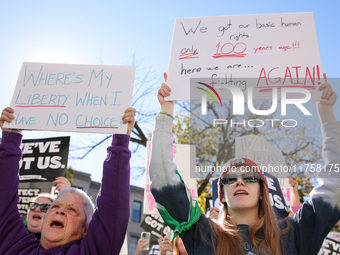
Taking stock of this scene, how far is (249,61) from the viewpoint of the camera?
2701 millimetres

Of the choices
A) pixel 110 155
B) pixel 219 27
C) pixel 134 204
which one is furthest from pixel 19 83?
pixel 134 204

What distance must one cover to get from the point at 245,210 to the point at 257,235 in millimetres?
162

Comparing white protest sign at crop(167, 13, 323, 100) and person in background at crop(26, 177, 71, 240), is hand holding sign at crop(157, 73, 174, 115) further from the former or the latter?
person in background at crop(26, 177, 71, 240)

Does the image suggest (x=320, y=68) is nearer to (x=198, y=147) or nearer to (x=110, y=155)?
(x=110, y=155)

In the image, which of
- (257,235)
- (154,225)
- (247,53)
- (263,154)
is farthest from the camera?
(154,225)

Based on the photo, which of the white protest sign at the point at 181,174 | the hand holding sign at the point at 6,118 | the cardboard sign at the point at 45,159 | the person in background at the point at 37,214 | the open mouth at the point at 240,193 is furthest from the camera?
the white protest sign at the point at 181,174

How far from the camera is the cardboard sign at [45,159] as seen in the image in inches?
167

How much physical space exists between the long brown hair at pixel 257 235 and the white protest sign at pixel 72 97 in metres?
1.03

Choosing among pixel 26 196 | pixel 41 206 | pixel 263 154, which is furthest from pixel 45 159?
pixel 263 154

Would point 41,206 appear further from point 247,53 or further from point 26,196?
point 247,53

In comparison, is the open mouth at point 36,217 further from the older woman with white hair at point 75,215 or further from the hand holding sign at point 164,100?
the hand holding sign at point 164,100

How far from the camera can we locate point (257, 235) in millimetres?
1848

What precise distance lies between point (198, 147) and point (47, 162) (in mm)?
5193

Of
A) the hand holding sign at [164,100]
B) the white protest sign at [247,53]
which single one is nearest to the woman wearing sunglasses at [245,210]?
the hand holding sign at [164,100]
